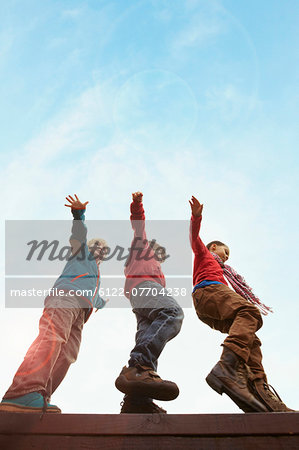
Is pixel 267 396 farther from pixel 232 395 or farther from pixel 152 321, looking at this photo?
pixel 152 321

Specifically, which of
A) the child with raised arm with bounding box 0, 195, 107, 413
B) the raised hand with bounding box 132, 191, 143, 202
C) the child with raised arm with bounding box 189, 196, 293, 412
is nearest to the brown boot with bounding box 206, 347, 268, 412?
the child with raised arm with bounding box 189, 196, 293, 412

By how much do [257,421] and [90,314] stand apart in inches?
93.2

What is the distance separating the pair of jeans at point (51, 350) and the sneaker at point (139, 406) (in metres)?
0.69

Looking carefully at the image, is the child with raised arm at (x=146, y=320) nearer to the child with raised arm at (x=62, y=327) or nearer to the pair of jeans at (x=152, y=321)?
the pair of jeans at (x=152, y=321)

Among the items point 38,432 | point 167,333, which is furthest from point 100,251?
point 38,432

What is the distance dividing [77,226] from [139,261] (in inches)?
36.5

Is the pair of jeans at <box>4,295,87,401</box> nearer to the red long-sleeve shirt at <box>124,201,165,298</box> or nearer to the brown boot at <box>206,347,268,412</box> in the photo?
the red long-sleeve shirt at <box>124,201,165,298</box>

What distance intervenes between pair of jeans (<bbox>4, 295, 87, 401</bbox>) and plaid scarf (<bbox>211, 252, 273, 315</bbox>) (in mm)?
1863

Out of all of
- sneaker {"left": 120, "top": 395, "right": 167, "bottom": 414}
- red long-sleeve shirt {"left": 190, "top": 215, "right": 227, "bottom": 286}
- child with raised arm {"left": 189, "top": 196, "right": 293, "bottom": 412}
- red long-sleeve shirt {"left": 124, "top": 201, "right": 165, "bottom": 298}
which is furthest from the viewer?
red long-sleeve shirt {"left": 190, "top": 215, "right": 227, "bottom": 286}

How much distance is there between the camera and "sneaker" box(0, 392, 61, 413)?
8.79 feet

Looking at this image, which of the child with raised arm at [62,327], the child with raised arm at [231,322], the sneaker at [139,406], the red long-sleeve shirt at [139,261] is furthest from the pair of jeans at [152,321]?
the child with raised arm at [62,327]

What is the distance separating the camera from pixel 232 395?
300cm

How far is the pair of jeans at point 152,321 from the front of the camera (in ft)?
10.6

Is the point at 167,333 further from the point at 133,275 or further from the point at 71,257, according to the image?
the point at 71,257
